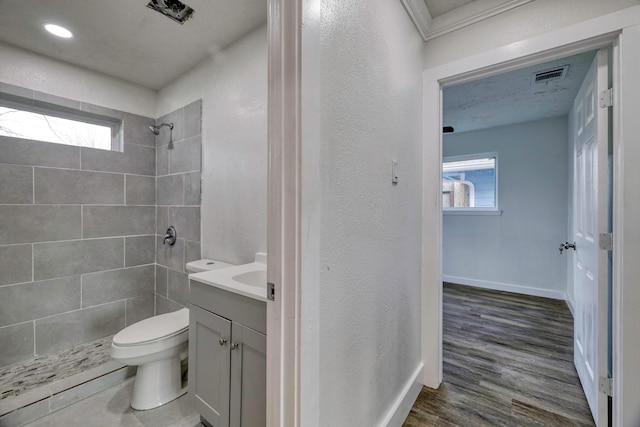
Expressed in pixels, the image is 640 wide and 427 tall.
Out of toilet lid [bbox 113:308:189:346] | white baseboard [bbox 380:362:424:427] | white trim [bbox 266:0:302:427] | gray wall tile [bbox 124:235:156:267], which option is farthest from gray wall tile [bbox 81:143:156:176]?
white baseboard [bbox 380:362:424:427]

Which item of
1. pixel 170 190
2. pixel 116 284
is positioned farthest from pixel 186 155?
pixel 116 284

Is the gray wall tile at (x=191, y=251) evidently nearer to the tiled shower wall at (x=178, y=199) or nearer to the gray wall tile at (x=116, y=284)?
the tiled shower wall at (x=178, y=199)

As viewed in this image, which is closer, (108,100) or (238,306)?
(238,306)

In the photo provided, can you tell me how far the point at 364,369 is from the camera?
1.16m

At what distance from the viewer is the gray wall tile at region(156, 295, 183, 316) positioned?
2.40m

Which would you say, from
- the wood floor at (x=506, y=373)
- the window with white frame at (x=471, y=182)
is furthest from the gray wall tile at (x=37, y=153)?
the window with white frame at (x=471, y=182)

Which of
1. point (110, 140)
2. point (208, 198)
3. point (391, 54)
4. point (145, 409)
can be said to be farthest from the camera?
point (110, 140)

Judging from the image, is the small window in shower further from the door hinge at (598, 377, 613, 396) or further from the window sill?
the window sill

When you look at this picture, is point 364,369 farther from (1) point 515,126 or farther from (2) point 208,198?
(1) point 515,126

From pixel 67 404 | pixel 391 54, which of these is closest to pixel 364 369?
pixel 391 54

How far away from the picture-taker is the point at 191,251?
7.37 feet

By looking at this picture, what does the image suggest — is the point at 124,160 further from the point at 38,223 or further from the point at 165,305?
the point at 165,305

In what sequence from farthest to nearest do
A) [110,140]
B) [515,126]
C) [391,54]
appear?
1. [515,126]
2. [110,140]
3. [391,54]

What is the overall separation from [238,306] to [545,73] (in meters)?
3.02
